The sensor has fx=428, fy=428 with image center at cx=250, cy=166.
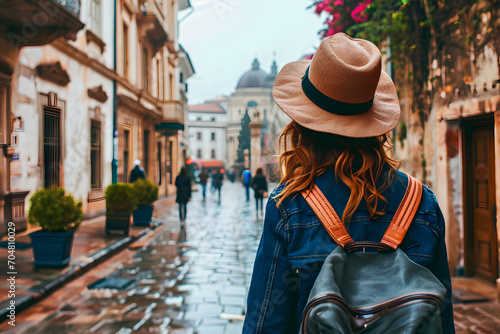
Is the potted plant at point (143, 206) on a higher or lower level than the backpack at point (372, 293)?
lower

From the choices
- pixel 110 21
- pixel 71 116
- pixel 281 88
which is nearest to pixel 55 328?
pixel 281 88

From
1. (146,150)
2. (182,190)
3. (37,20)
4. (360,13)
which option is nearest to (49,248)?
(37,20)

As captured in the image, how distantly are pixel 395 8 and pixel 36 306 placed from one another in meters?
7.04

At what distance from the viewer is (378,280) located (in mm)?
1045

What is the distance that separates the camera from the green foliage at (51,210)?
5.96m

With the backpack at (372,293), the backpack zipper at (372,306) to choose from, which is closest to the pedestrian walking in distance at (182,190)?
the backpack at (372,293)

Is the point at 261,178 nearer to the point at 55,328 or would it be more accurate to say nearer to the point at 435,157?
the point at 435,157

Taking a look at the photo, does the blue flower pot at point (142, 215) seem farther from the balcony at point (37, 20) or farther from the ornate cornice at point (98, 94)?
the balcony at point (37, 20)

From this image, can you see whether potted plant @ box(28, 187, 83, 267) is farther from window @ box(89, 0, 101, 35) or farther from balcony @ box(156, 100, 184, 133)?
balcony @ box(156, 100, 184, 133)

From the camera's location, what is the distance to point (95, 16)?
39.5 feet

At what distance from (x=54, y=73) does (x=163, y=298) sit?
22.0 ft

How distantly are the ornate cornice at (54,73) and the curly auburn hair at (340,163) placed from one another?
8.81 metres

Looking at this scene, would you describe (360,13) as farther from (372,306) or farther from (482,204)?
(372,306)

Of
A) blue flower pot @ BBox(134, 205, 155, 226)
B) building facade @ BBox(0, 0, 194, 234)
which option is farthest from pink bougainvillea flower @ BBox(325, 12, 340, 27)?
blue flower pot @ BBox(134, 205, 155, 226)
